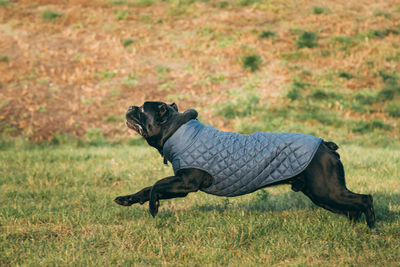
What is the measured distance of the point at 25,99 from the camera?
12.5 metres

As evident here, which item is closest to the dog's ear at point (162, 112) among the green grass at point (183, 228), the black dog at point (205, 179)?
the black dog at point (205, 179)

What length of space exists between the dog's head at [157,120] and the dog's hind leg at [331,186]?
4.57 ft

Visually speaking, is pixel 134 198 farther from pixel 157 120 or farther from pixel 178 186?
pixel 157 120

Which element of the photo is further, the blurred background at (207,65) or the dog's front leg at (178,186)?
the blurred background at (207,65)

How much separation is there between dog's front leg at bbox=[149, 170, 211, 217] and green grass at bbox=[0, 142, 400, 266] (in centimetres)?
42

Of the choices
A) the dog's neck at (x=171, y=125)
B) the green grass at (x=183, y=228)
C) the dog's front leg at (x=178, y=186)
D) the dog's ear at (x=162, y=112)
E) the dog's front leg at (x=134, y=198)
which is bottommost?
the green grass at (x=183, y=228)

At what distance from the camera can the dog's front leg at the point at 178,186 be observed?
13.9ft

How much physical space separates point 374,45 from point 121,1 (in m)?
11.5

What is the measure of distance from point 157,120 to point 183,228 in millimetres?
1215

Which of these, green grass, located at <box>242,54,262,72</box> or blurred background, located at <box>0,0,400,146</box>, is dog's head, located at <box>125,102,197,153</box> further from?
green grass, located at <box>242,54,262,72</box>

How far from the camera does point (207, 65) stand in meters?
14.7

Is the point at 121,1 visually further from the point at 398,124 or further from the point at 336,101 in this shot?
the point at 398,124

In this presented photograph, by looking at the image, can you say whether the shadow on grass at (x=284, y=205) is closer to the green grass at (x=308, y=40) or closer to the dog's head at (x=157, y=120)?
the dog's head at (x=157, y=120)

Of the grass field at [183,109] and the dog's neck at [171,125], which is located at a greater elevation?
the dog's neck at [171,125]
